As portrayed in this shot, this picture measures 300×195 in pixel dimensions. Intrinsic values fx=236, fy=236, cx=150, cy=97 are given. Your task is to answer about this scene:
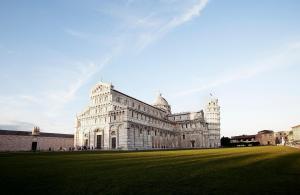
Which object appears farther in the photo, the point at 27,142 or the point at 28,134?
the point at 28,134

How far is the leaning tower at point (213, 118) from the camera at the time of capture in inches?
4077

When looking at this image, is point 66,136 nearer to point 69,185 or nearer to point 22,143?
point 22,143

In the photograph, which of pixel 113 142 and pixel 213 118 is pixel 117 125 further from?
pixel 213 118

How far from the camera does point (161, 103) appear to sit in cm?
9631

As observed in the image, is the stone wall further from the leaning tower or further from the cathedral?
the leaning tower

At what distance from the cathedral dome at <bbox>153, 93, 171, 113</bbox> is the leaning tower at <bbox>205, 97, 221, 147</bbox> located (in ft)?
66.9

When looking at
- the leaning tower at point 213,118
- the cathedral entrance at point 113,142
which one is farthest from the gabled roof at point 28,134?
the leaning tower at point 213,118

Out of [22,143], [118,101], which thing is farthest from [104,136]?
[22,143]

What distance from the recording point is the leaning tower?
10356cm

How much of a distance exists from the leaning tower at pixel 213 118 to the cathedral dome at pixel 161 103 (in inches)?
803

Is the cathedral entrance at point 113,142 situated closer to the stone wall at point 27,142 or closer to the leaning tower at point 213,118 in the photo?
the stone wall at point 27,142

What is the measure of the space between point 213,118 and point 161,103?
27448 mm

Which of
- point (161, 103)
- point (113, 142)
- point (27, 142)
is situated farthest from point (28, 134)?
point (161, 103)

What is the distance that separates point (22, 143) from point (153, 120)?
3779 cm
